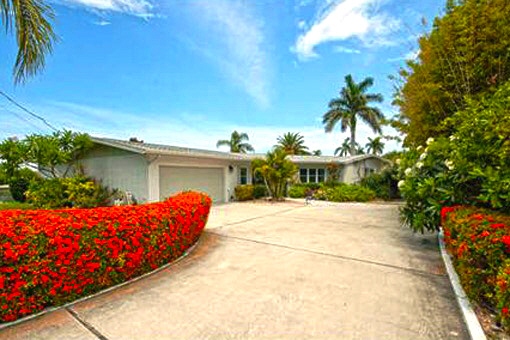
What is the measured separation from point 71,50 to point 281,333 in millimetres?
12750

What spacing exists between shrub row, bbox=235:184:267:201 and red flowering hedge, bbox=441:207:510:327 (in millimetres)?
12998

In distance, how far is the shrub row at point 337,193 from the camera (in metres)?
16.2

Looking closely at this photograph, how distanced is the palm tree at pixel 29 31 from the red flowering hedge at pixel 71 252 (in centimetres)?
230

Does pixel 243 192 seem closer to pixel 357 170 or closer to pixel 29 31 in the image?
pixel 357 170

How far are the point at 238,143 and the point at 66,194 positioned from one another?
26.4 m

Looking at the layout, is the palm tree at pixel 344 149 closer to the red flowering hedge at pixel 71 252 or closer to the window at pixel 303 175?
the window at pixel 303 175

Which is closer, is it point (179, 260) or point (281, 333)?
point (281, 333)

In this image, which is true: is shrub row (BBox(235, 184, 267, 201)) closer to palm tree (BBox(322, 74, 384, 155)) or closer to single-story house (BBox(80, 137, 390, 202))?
single-story house (BBox(80, 137, 390, 202))

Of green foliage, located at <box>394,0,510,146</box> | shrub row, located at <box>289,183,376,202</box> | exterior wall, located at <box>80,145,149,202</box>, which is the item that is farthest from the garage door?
green foliage, located at <box>394,0,510,146</box>

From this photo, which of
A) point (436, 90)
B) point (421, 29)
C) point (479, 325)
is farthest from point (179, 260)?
point (421, 29)

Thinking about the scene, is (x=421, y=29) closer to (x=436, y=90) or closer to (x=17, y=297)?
(x=436, y=90)

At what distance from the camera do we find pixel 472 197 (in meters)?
4.88

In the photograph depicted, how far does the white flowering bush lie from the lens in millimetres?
3445

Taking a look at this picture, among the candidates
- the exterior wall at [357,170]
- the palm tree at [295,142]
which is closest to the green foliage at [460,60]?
the exterior wall at [357,170]
